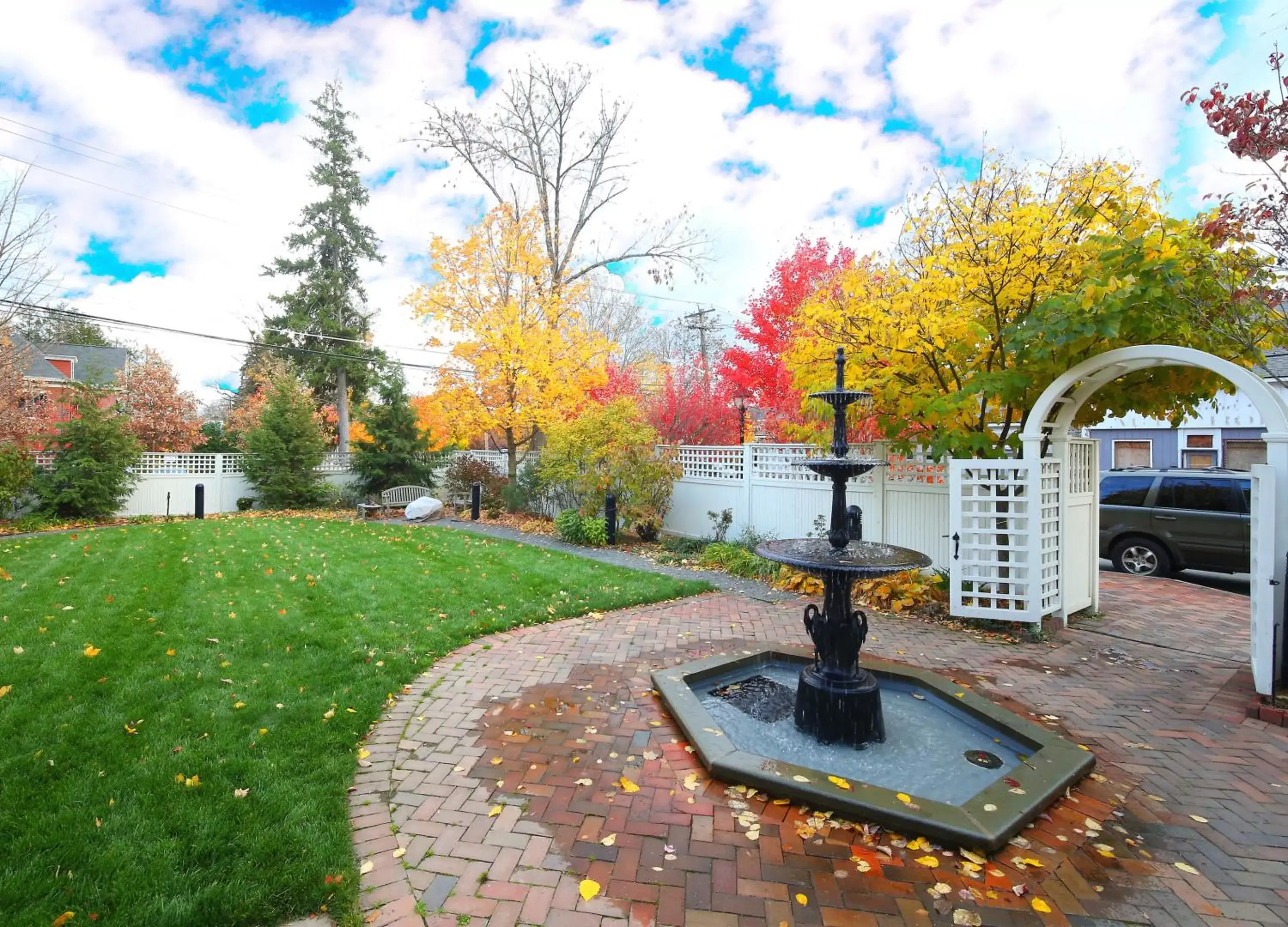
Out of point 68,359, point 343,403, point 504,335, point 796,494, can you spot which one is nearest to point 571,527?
point 796,494

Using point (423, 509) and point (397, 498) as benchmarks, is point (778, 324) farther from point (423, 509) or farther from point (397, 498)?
point (397, 498)

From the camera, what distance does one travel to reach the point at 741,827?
103 inches

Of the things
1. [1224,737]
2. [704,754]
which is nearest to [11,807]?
[704,754]

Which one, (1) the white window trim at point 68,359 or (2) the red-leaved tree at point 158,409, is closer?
(2) the red-leaved tree at point 158,409

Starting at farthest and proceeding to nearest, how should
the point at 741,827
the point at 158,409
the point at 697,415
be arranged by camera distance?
the point at 158,409
the point at 697,415
the point at 741,827

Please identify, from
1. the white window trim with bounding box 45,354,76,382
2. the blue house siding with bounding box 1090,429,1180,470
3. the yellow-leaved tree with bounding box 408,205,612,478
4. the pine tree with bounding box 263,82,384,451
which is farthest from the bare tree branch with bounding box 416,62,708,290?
the white window trim with bounding box 45,354,76,382

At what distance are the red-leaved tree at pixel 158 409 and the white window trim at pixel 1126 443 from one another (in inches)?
1150

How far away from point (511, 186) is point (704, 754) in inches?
700

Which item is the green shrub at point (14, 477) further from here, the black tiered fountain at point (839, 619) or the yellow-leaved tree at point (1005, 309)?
the black tiered fountain at point (839, 619)

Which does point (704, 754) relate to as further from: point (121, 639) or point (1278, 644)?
point (121, 639)

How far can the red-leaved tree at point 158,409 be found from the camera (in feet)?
59.7

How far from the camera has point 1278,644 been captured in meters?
3.95

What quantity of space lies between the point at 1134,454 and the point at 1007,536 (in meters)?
15.3

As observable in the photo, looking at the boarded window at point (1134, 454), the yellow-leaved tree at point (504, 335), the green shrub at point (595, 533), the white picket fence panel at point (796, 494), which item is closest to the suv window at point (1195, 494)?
the white picket fence panel at point (796, 494)
